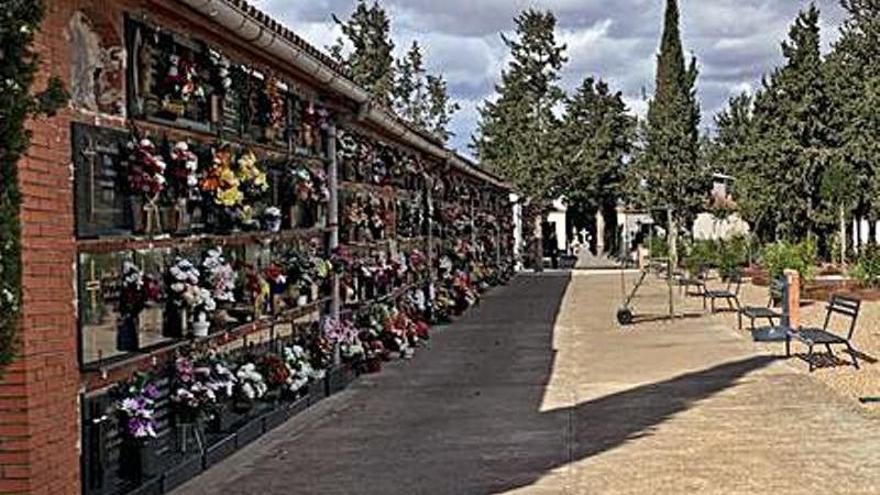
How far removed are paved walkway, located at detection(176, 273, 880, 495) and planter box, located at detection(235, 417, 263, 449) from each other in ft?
0.31

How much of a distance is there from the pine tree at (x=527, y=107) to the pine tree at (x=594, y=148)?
3.82 feet

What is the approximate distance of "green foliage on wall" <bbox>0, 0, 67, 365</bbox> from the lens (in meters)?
3.85

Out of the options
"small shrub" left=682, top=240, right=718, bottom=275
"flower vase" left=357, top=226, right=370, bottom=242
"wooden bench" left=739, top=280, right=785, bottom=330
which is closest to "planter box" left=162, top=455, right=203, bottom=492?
"flower vase" left=357, top=226, right=370, bottom=242

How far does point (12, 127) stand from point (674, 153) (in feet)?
Result: 148

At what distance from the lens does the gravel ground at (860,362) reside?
11.2 m

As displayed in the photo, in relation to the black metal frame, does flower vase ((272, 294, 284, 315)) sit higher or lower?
higher

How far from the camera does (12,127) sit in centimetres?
385

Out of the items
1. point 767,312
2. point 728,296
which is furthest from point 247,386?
point 728,296

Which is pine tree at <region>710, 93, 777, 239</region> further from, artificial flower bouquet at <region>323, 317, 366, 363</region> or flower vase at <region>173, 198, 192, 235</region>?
flower vase at <region>173, 198, 192, 235</region>

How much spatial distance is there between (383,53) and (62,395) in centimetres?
5800

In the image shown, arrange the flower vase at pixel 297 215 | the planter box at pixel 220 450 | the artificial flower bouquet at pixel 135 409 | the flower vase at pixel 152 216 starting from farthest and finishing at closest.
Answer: the flower vase at pixel 297 215
the planter box at pixel 220 450
the flower vase at pixel 152 216
the artificial flower bouquet at pixel 135 409

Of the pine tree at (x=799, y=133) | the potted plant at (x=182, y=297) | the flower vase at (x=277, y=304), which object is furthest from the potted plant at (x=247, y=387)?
the pine tree at (x=799, y=133)

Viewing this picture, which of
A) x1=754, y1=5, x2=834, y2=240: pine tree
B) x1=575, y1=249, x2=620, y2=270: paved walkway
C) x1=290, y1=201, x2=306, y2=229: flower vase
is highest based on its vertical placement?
x1=754, y1=5, x2=834, y2=240: pine tree

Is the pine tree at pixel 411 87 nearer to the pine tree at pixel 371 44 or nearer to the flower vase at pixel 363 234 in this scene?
the pine tree at pixel 371 44
